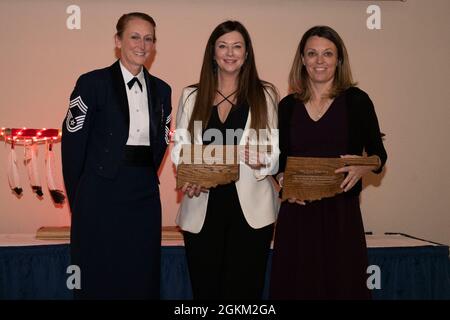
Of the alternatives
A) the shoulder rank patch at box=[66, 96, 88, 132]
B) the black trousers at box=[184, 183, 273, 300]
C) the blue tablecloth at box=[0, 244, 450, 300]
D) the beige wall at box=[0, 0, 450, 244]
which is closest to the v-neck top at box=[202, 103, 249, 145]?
the black trousers at box=[184, 183, 273, 300]

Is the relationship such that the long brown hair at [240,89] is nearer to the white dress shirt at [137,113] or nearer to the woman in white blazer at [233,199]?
the woman in white blazer at [233,199]

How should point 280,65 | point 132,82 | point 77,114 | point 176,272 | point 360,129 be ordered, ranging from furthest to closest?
point 280,65 → point 176,272 → point 132,82 → point 77,114 → point 360,129

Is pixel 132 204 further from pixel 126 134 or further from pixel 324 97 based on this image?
pixel 324 97

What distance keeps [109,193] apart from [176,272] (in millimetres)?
1094

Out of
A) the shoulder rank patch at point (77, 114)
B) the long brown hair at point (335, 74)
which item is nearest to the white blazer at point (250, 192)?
the long brown hair at point (335, 74)

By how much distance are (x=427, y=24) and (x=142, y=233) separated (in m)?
3.32

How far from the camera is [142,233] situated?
288 centimetres

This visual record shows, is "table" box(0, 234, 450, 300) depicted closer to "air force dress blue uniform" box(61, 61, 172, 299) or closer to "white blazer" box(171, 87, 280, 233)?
"air force dress blue uniform" box(61, 61, 172, 299)

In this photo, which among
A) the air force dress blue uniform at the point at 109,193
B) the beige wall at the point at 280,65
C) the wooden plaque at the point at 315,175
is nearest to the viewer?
the wooden plaque at the point at 315,175

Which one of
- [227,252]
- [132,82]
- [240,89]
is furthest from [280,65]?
[227,252]

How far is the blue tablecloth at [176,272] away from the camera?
3574 millimetres

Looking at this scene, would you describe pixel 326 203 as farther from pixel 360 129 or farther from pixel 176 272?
pixel 176 272

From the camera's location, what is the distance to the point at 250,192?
2670 millimetres

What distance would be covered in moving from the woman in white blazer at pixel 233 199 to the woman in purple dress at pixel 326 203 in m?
0.10
